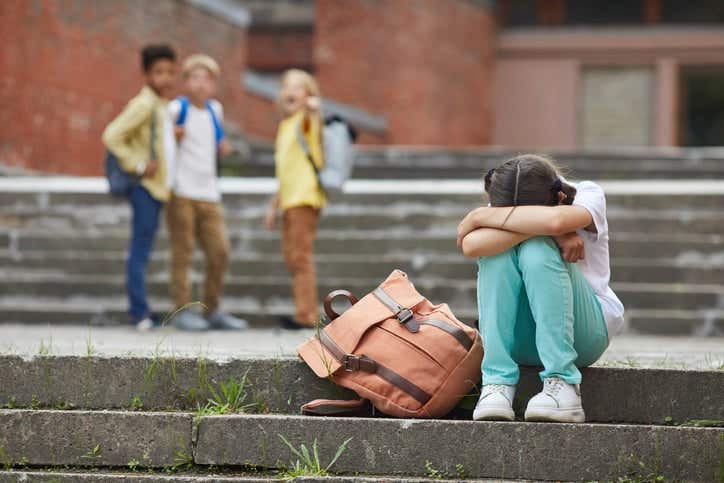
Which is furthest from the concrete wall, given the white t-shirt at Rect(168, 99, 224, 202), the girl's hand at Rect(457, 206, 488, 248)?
the girl's hand at Rect(457, 206, 488, 248)

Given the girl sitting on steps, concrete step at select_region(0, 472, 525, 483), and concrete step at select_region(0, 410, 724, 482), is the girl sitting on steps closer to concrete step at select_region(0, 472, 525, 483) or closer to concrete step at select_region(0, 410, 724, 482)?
concrete step at select_region(0, 410, 724, 482)

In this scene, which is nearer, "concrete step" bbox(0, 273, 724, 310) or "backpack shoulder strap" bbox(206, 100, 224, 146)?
"backpack shoulder strap" bbox(206, 100, 224, 146)

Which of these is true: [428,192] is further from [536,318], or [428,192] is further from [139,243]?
[536,318]

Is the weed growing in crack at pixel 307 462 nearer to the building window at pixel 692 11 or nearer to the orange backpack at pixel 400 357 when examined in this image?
the orange backpack at pixel 400 357

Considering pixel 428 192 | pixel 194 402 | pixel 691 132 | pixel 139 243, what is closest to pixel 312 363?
pixel 194 402

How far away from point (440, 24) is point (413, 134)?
5.72 ft

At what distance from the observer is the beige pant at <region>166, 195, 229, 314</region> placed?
7047 mm

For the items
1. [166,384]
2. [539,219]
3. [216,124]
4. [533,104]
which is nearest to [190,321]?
[216,124]

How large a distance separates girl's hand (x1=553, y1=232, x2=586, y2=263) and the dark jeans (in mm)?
3726

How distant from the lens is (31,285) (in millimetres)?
8109

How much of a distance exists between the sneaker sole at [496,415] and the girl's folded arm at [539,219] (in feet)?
1.91

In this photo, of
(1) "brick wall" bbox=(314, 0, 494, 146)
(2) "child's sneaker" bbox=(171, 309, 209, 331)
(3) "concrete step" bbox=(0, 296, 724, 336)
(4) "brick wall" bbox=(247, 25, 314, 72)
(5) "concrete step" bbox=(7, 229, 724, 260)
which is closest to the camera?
(2) "child's sneaker" bbox=(171, 309, 209, 331)

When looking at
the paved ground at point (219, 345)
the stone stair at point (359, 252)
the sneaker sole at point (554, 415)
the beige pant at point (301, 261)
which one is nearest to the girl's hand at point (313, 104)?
the beige pant at point (301, 261)

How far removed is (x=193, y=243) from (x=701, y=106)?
13278 mm
